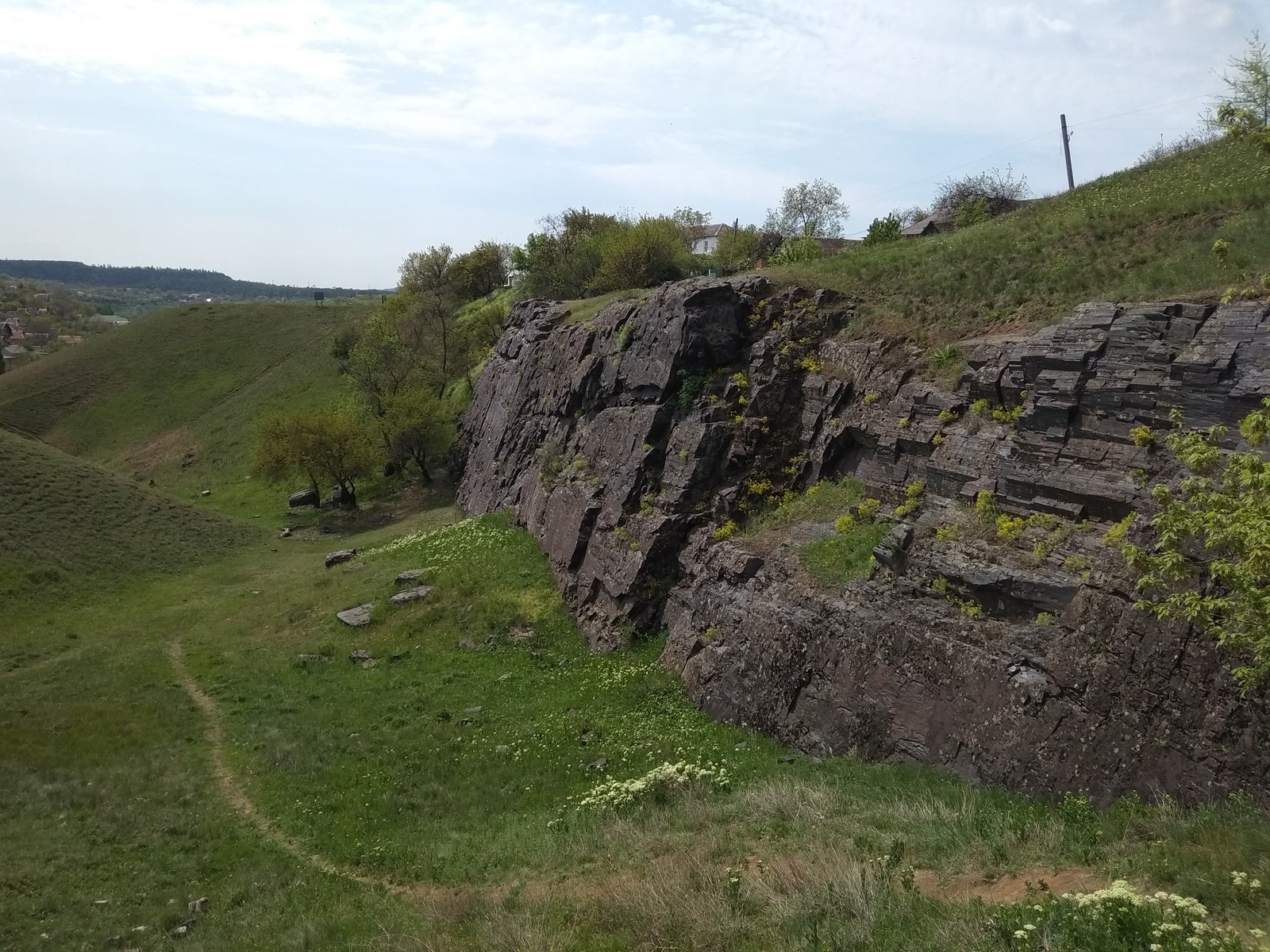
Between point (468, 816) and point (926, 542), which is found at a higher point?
point (926, 542)

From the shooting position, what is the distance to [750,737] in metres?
17.0

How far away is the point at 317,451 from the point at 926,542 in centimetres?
4023

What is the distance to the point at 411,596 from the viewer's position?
27.9 meters

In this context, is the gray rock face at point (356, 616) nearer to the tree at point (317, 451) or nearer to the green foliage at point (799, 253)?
the tree at point (317, 451)

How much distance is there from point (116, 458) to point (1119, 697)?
82181mm

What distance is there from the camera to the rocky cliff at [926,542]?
39.2 ft

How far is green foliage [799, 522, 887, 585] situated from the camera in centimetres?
1733

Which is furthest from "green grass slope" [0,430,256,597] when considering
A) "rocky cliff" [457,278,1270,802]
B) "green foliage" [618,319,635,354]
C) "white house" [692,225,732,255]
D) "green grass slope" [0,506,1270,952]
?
"white house" [692,225,732,255]

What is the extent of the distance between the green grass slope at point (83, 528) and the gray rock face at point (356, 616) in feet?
45.5

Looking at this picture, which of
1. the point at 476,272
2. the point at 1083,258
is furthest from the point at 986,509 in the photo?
the point at 476,272

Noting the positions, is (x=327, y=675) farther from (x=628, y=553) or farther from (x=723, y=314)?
(x=723, y=314)

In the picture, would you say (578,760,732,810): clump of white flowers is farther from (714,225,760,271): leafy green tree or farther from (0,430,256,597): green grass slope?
(714,225,760,271): leafy green tree

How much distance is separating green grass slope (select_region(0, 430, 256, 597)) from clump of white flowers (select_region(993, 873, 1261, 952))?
121 ft

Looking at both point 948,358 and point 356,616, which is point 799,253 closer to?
point 948,358
